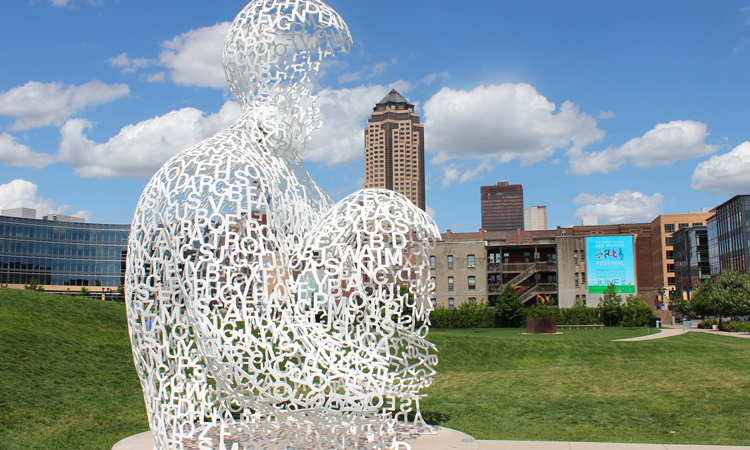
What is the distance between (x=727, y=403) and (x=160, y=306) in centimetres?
1054

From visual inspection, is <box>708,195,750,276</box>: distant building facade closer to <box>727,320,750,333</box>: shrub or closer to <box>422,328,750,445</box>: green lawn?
<box>727,320,750,333</box>: shrub

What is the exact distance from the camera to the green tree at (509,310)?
132ft

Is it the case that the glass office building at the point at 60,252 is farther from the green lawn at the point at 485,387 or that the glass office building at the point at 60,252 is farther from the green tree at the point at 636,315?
the green tree at the point at 636,315

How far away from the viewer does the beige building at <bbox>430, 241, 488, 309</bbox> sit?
48562 mm

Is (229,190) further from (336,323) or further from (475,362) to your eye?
(475,362)

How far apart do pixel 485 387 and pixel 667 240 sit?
88.5 metres

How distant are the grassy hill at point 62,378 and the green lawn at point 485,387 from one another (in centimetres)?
2

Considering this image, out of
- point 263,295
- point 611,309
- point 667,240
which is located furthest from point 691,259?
point 263,295

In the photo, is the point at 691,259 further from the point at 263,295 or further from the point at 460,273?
the point at 263,295

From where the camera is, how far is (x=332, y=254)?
6.87 metres

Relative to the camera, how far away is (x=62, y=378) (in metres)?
12.1

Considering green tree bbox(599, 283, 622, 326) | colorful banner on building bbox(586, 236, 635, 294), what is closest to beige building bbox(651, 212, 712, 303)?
colorful banner on building bbox(586, 236, 635, 294)

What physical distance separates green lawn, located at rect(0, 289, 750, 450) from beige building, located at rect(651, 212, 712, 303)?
76.2m

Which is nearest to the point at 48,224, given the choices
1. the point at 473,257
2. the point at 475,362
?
the point at 473,257
